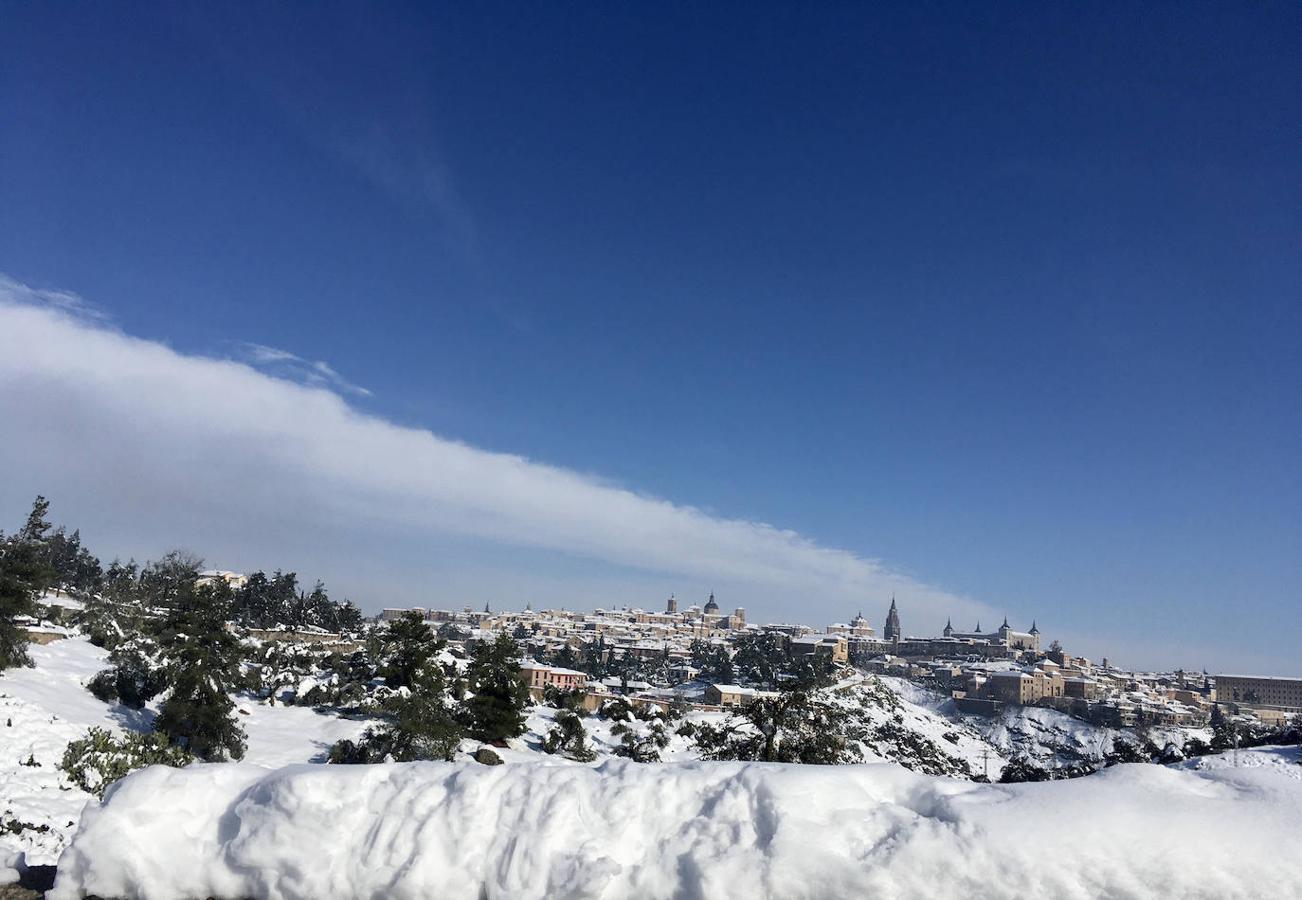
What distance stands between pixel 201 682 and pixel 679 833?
24376 mm

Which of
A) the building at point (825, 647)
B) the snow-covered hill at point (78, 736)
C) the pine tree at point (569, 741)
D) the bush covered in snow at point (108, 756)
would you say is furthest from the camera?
the building at point (825, 647)

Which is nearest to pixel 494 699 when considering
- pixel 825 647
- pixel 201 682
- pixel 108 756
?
pixel 201 682

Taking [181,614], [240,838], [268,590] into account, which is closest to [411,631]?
[181,614]

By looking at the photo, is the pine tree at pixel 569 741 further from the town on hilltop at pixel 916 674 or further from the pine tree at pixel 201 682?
the town on hilltop at pixel 916 674

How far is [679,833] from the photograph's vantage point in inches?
188

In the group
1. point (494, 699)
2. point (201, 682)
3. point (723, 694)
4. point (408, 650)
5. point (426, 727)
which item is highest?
point (408, 650)

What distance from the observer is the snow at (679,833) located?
4.15 meters

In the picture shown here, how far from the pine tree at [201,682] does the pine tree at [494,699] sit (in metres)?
8.72

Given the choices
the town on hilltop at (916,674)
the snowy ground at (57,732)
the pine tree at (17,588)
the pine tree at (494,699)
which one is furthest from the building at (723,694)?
the pine tree at (17,588)

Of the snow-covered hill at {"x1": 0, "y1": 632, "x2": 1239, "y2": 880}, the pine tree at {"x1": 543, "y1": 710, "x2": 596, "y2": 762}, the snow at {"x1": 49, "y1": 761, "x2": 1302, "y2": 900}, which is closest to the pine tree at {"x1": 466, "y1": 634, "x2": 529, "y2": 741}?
the snow-covered hill at {"x1": 0, "y1": 632, "x2": 1239, "y2": 880}

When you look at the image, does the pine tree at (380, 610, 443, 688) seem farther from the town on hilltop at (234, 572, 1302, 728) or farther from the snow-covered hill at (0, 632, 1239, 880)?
the town on hilltop at (234, 572, 1302, 728)

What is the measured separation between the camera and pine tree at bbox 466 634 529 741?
104ft

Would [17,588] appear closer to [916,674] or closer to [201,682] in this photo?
[201,682]

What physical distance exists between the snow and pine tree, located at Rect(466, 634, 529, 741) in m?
27.4
